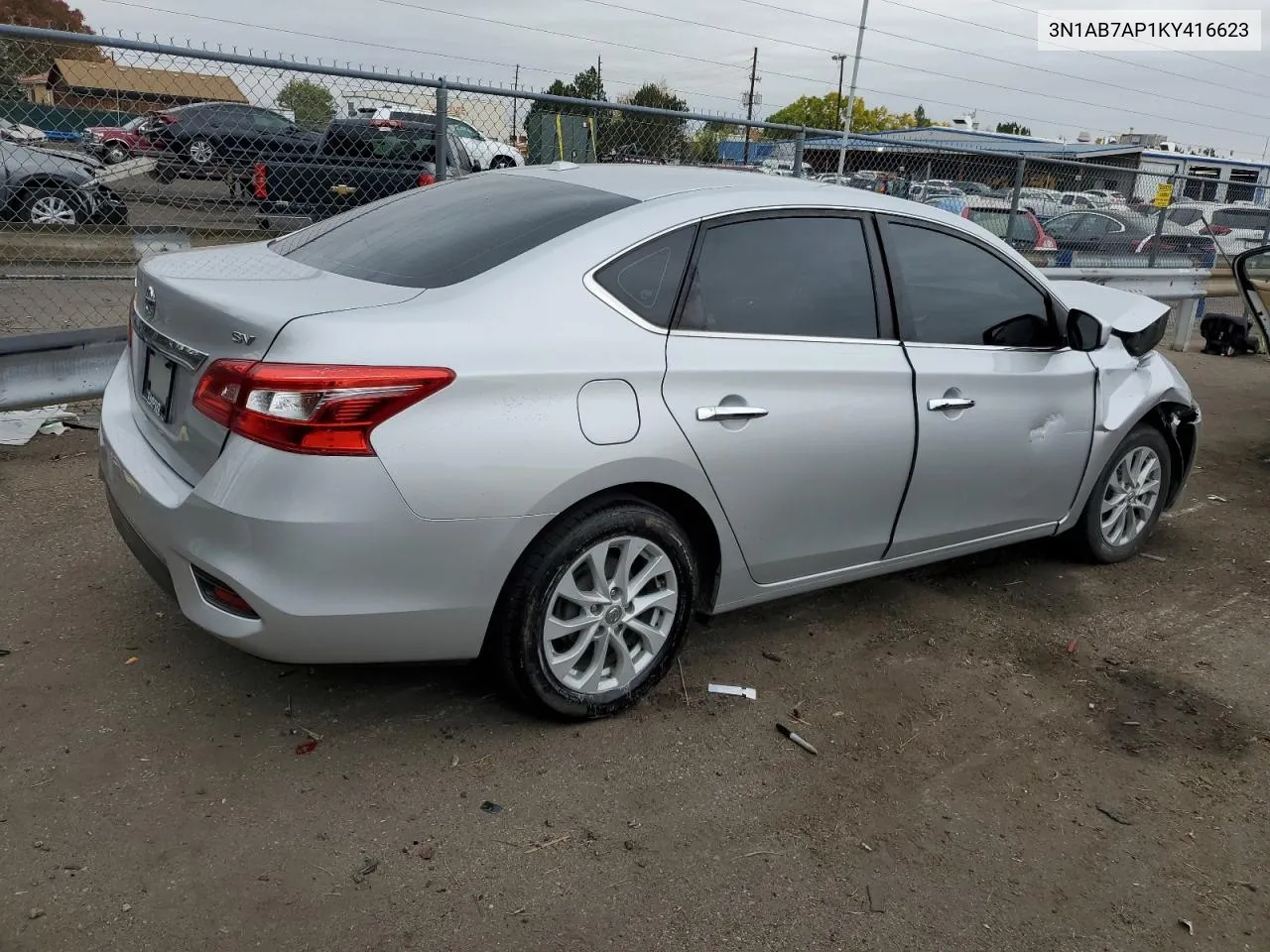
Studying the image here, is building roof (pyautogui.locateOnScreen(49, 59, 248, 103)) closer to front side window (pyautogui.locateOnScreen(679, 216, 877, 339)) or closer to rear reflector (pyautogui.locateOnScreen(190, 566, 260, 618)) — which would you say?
front side window (pyautogui.locateOnScreen(679, 216, 877, 339))

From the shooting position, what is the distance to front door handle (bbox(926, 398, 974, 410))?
3.67 metres

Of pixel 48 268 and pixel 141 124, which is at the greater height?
pixel 141 124

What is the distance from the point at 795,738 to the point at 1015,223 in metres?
8.57

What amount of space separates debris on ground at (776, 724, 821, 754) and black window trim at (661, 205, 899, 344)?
1233mm

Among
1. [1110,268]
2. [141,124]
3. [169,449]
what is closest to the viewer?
[169,449]

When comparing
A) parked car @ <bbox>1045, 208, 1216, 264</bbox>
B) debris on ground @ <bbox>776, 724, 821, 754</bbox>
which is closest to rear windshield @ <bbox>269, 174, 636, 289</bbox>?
debris on ground @ <bbox>776, 724, 821, 754</bbox>

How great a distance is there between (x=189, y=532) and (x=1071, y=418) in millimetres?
3313

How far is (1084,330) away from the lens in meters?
4.11

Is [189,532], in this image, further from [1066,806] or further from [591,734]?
[1066,806]

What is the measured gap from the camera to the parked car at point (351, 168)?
598 cm

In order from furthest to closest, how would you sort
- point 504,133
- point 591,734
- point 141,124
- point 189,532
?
point 504,133
point 141,124
point 591,734
point 189,532

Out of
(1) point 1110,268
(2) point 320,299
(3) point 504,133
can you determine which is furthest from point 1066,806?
(1) point 1110,268

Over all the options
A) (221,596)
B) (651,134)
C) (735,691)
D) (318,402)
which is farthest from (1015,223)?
(221,596)

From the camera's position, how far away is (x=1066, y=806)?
3.01 meters
